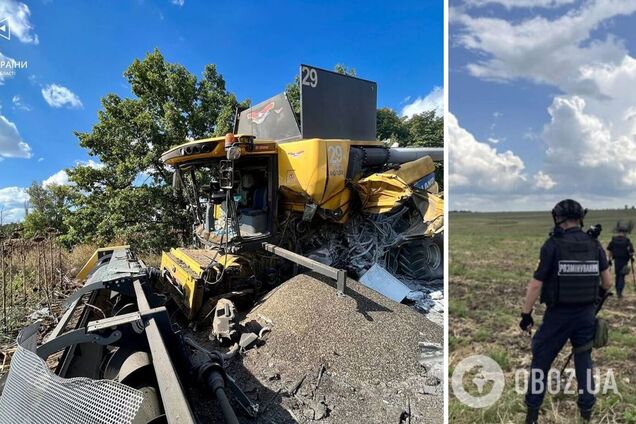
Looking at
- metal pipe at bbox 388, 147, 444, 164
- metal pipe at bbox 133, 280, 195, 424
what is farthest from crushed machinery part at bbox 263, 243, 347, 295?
metal pipe at bbox 388, 147, 444, 164

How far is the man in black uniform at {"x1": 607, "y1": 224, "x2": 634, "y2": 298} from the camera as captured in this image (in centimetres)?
239

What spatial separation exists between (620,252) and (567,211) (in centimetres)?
45

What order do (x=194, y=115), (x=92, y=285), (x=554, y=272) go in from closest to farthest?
(x=554, y=272), (x=92, y=285), (x=194, y=115)

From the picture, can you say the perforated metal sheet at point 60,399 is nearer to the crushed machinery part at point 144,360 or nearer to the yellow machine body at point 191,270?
the crushed machinery part at point 144,360

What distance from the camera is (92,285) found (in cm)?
366

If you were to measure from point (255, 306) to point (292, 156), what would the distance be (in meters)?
2.13

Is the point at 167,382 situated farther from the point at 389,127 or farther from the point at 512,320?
the point at 389,127

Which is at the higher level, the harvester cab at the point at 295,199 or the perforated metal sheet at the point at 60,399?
the harvester cab at the point at 295,199

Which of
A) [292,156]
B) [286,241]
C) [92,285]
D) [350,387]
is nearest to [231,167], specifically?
[292,156]

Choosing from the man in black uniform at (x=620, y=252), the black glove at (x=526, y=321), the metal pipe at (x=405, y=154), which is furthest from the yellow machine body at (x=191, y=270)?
the man in black uniform at (x=620, y=252)

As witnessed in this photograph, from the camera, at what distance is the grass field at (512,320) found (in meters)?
2.42

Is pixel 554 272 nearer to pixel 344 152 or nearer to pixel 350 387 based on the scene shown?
pixel 350 387
